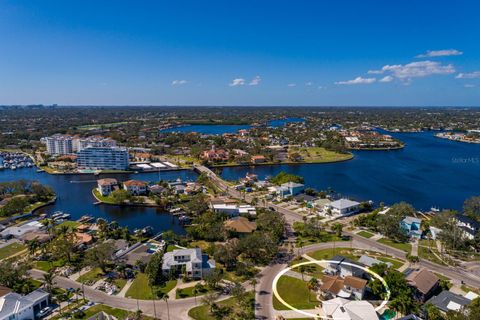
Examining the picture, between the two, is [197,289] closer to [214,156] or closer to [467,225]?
[467,225]

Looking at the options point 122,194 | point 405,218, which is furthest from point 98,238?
point 405,218

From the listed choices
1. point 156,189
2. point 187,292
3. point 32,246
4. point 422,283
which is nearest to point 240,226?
point 187,292

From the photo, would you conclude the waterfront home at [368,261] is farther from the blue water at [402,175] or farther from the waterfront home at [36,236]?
the waterfront home at [36,236]

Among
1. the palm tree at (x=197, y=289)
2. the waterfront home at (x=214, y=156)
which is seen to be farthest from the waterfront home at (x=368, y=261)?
the waterfront home at (x=214, y=156)

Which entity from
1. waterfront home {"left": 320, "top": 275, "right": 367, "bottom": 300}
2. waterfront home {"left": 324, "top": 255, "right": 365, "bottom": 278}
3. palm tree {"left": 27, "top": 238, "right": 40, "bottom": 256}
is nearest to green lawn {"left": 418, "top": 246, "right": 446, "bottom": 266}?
waterfront home {"left": 324, "top": 255, "right": 365, "bottom": 278}

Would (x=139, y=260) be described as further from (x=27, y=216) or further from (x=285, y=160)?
(x=285, y=160)

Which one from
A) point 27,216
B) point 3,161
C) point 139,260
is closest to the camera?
point 139,260
